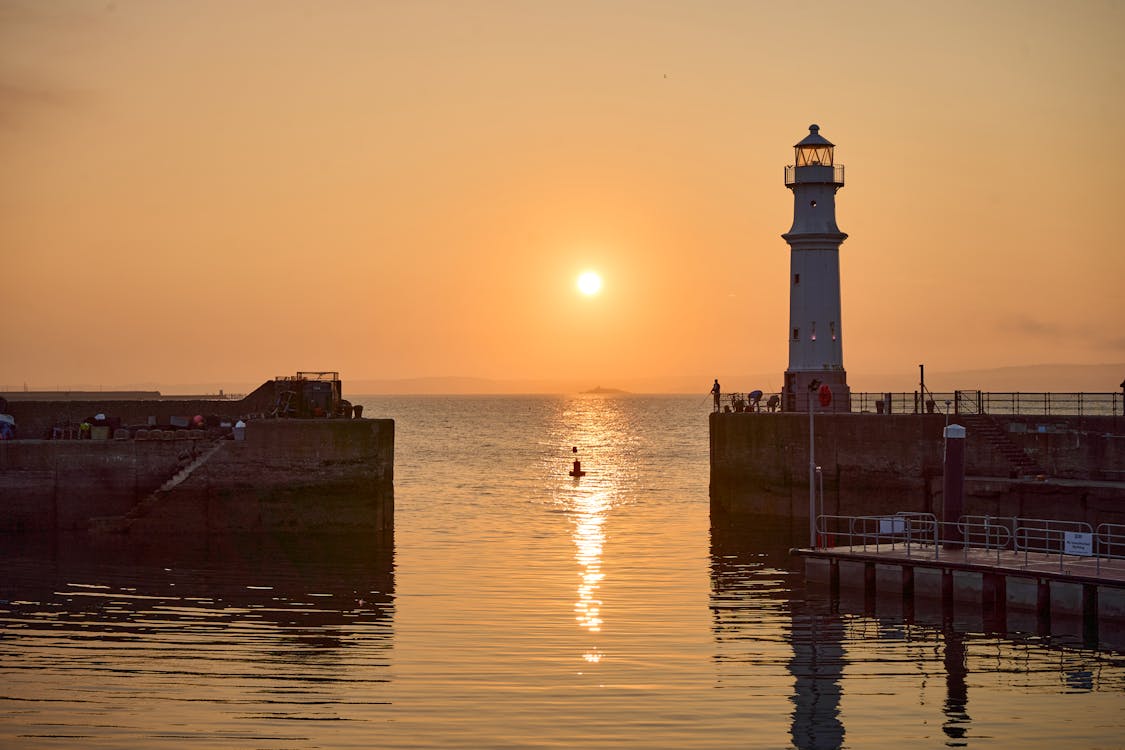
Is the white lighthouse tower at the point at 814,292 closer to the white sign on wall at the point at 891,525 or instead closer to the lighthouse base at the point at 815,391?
the lighthouse base at the point at 815,391

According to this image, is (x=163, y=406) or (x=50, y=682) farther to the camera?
(x=163, y=406)

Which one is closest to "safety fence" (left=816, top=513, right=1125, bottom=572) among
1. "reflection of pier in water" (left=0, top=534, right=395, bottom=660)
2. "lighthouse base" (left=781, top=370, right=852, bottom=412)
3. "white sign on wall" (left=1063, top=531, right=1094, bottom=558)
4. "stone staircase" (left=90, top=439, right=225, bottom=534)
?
"white sign on wall" (left=1063, top=531, right=1094, bottom=558)

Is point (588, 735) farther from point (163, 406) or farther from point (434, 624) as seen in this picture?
point (163, 406)

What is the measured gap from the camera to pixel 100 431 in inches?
2071

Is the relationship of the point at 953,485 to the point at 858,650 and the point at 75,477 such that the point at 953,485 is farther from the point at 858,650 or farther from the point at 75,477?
the point at 75,477

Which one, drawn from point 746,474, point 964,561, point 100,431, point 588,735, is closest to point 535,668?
point 588,735

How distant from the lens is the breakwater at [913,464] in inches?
1880

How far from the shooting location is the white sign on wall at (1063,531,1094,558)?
36469mm

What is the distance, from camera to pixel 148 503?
1983 inches

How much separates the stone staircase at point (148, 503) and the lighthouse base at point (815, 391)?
2615 cm

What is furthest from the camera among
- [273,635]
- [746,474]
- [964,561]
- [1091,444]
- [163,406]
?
[746,474]

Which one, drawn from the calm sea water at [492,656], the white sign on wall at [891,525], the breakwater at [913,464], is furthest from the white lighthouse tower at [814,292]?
the white sign on wall at [891,525]

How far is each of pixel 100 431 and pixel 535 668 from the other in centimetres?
2872

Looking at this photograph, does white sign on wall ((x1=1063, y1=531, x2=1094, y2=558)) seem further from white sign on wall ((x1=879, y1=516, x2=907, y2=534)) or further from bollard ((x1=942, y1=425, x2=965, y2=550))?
white sign on wall ((x1=879, y1=516, x2=907, y2=534))
